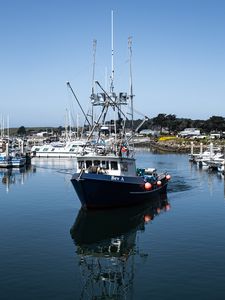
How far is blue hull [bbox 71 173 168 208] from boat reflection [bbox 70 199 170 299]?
619 mm

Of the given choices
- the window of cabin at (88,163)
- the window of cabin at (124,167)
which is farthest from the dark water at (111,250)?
the window of cabin at (88,163)

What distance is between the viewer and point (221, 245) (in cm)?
2255

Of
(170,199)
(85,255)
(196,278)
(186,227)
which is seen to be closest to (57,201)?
(170,199)

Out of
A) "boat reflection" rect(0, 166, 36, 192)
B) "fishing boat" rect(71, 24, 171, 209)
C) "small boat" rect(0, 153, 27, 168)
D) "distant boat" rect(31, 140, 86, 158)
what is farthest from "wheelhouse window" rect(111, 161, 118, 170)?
"distant boat" rect(31, 140, 86, 158)

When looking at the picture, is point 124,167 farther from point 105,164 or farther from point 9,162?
point 9,162

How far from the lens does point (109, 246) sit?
23.2m

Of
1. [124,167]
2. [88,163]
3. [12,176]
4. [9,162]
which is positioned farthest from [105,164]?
[9,162]

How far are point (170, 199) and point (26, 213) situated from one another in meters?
13.5

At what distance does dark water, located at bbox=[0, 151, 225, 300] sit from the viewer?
16734mm

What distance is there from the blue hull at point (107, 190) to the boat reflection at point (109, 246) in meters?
0.62

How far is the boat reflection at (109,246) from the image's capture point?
17.2 metres

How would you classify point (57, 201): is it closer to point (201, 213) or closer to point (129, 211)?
point (129, 211)

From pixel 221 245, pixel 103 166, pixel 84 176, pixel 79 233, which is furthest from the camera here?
pixel 103 166

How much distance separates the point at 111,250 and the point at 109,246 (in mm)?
728
